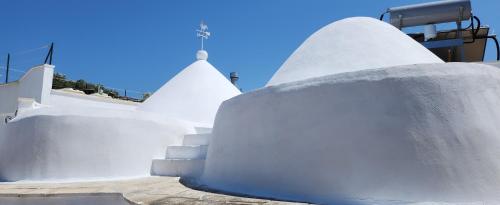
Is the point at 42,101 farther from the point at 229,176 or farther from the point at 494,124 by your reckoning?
the point at 494,124

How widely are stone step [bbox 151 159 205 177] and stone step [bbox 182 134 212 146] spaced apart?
887 millimetres

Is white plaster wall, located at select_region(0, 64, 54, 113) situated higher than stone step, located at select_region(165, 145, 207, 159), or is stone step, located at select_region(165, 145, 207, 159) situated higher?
white plaster wall, located at select_region(0, 64, 54, 113)

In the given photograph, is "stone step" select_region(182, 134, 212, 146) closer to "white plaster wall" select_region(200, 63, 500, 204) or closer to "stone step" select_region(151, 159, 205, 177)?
"stone step" select_region(151, 159, 205, 177)

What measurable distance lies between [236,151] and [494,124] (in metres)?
3.62

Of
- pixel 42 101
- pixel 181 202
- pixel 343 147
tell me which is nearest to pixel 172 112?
pixel 42 101

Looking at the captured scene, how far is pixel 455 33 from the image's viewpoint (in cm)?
1314

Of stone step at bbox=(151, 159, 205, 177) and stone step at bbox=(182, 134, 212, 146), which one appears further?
stone step at bbox=(182, 134, 212, 146)

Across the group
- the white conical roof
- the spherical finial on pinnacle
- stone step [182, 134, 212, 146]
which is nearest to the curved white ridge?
stone step [182, 134, 212, 146]

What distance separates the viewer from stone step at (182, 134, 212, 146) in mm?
9002

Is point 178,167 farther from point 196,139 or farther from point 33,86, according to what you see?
point 33,86

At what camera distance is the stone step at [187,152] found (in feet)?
27.7

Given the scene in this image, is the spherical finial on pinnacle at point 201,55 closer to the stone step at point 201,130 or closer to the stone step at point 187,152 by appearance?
the stone step at point 201,130

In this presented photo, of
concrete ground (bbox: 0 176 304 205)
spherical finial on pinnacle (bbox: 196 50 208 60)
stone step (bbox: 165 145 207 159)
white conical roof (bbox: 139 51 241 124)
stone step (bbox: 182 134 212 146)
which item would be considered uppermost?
spherical finial on pinnacle (bbox: 196 50 208 60)

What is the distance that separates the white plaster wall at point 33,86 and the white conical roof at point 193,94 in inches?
139
